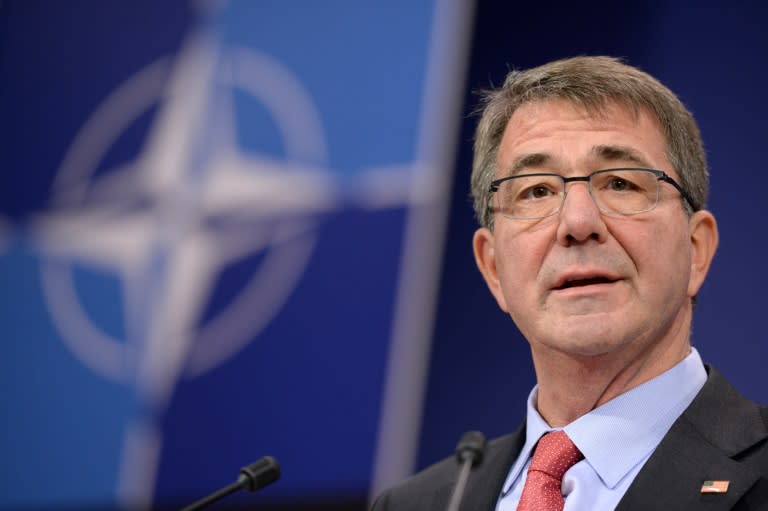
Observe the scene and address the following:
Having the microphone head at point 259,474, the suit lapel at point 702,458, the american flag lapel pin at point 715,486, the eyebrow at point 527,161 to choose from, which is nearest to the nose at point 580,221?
the eyebrow at point 527,161

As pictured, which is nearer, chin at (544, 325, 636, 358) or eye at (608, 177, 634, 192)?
chin at (544, 325, 636, 358)

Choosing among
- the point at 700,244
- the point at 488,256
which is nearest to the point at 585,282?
the point at 700,244

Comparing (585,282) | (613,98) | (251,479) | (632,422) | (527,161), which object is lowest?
(251,479)

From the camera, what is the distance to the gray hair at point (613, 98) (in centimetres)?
214

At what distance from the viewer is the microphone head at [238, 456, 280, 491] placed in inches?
79.2

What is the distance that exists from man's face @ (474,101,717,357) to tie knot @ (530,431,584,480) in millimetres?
186

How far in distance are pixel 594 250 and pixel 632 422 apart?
35 cm

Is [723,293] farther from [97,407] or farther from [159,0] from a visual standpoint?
[159,0]

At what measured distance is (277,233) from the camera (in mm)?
4191

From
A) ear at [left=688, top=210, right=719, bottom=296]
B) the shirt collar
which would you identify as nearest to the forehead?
ear at [left=688, top=210, right=719, bottom=296]

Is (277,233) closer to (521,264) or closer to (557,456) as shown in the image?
(521,264)

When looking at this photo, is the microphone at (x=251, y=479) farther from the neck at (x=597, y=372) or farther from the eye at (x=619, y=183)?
the eye at (x=619, y=183)

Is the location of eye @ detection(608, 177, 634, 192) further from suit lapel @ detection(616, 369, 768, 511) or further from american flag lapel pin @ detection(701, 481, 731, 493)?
american flag lapel pin @ detection(701, 481, 731, 493)

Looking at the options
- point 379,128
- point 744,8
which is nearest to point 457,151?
point 379,128
